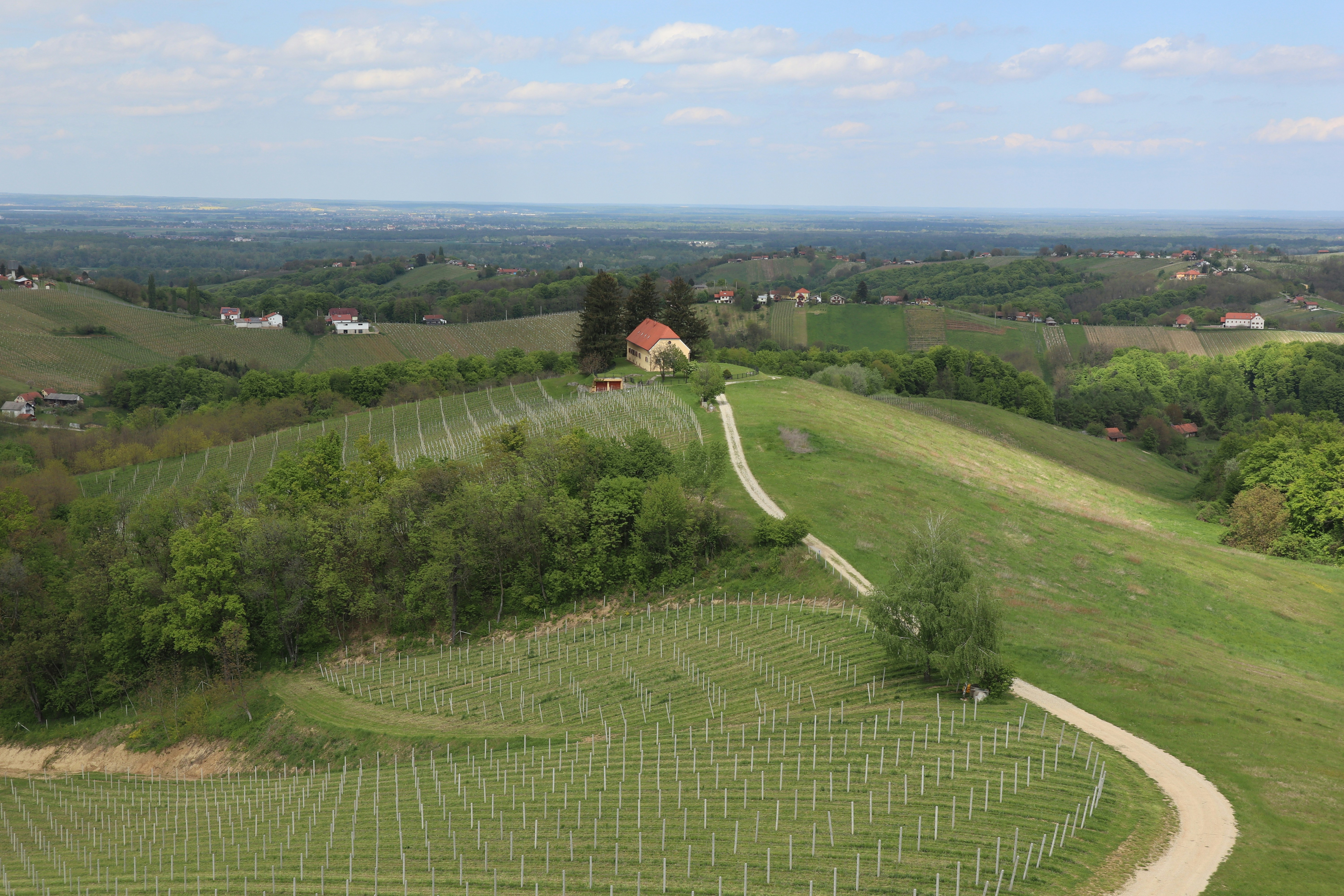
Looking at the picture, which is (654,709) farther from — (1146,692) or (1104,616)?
(1104,616)

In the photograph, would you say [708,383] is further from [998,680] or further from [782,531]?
[998,680]

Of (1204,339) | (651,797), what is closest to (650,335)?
(651,797)

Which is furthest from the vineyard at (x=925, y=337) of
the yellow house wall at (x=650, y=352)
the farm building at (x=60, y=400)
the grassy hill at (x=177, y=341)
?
the farm building at (x=60, y=400)

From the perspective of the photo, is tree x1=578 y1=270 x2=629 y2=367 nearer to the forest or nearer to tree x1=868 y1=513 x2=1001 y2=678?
the forest

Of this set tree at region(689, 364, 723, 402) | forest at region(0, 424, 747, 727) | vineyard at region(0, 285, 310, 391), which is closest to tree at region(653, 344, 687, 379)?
tree at region(689, 364, 723, 402)

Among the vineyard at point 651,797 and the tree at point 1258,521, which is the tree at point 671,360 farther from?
the tree at point 1258,521

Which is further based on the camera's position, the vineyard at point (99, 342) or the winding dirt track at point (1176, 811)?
the vineyard at point (99, 342)
